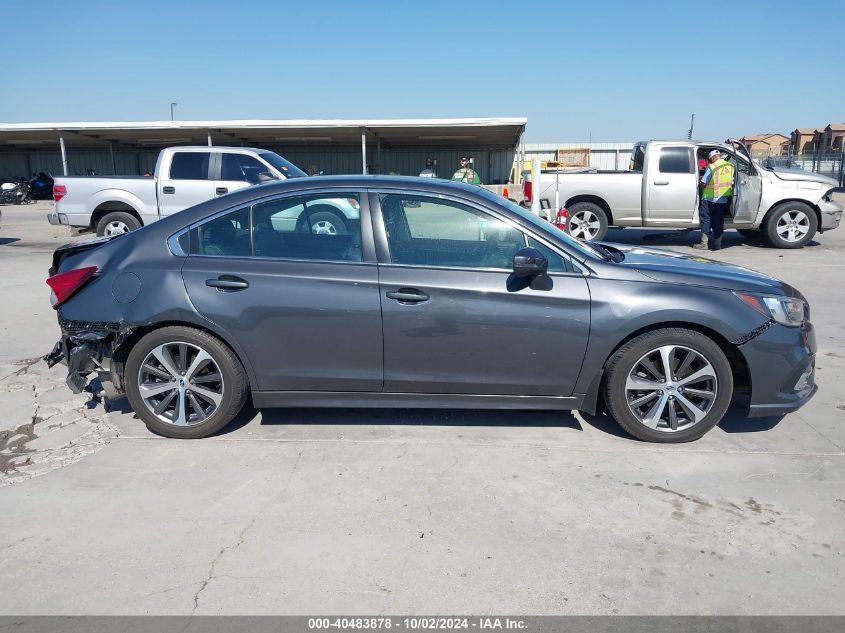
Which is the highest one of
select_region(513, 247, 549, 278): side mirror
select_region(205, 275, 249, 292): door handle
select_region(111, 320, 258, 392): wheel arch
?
select_region(513, 247, 549, 278): side mirror

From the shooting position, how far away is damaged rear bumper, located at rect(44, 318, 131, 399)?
14.2 feet

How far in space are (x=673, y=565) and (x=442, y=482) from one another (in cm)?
129

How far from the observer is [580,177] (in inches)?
509

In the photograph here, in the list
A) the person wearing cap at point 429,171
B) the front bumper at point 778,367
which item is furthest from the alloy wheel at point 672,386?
the person wearing cap at point 429,171

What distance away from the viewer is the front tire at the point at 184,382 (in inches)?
168

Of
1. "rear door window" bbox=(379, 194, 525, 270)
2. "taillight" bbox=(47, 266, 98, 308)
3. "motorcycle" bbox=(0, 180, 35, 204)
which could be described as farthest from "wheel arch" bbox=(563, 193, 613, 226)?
"motorcycle" bbox=(0, 180, 35, 204)

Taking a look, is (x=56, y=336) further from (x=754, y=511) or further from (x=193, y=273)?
(x=754, y=511)

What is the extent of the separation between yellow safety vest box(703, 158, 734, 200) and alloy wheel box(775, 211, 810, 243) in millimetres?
1732

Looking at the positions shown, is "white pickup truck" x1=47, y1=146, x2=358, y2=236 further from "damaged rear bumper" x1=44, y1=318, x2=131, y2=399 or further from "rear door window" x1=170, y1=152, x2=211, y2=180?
"damaged rear bumper" x1=44, y1=318, x2=131, y2=399

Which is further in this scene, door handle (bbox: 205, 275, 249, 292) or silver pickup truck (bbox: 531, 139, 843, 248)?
silver pickup truck (bbox: 531, 139, 843, 248)

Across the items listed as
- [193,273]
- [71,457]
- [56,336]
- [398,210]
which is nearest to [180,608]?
[71,457]

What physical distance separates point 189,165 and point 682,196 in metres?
9.13

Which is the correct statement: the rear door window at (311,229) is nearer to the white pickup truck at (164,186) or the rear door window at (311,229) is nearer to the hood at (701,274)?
the hood at (701,274)

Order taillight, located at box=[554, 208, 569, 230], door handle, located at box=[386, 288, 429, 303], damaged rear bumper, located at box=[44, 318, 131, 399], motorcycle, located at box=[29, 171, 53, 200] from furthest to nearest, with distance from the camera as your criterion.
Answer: motorcycle, located at box=[29, 171, 53, 200]
taillight, located at box=[554, 208, 569, 230]
damaged rear bumper, located at box=[44, 318, 131, 399]
door handle, located at box=[386, 288, 429, 303]
